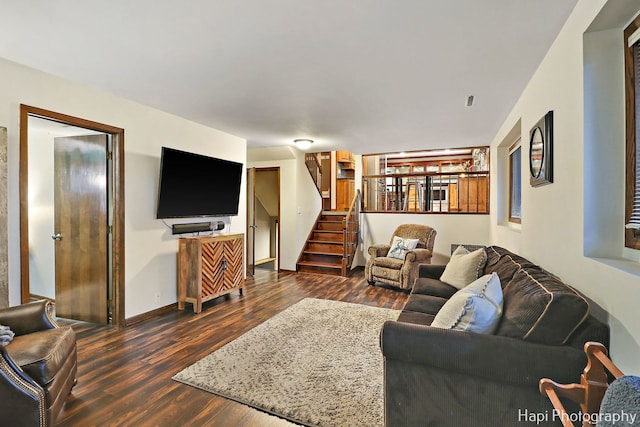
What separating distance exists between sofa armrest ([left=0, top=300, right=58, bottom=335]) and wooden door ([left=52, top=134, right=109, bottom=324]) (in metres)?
1.36

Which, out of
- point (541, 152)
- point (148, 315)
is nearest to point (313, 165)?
point (148, 315)

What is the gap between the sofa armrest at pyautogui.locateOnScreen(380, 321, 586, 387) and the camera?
133 cm

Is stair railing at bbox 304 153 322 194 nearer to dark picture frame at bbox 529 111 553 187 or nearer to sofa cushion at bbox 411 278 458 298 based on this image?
sofa cushion at bbox 411 278 458 298

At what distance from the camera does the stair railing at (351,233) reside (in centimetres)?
582

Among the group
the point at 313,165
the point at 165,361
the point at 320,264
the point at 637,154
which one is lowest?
the point at 165,361

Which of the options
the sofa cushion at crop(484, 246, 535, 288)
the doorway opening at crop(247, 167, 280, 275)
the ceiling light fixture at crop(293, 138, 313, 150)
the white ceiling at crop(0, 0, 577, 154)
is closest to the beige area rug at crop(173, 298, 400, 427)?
the sofa cushion at crop(484, 246, 535, 288)

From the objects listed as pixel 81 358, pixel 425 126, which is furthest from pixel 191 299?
pixel 425 126

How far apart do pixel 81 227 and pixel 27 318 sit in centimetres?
175

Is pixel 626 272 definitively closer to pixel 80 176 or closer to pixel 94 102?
pixel 94 102

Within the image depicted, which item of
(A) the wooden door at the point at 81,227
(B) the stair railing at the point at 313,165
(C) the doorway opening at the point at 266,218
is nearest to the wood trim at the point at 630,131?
(A) the wooden door at the point at 81,227

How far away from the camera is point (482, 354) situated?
143 centimetres

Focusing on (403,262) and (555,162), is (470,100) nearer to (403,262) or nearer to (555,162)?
(555,162)

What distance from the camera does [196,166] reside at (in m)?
3.92

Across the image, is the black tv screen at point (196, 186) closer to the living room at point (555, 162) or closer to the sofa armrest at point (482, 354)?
the living room at point (555, 162)
